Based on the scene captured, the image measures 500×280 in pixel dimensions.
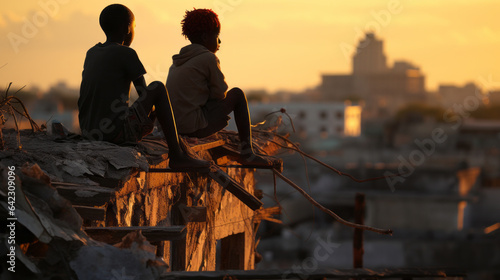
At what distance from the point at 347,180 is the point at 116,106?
3383cm

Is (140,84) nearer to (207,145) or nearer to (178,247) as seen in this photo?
(207,145)

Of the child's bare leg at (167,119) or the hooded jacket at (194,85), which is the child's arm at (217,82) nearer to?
the hooded jacket at (194,85)

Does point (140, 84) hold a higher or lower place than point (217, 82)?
lower

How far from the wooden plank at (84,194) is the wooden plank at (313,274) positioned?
760mm

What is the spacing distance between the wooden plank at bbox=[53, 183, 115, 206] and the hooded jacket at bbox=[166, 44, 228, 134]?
1961 millimetres

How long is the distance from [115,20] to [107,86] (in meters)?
0.51

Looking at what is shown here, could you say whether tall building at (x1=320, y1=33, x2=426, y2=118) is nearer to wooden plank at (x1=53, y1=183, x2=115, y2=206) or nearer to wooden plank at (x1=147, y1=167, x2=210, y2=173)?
wooden plank at (x1=147, y1=167, x2=210, y2=173)

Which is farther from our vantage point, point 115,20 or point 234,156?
point 234,156

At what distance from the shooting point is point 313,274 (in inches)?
169

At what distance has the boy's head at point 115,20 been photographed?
5.77 meters

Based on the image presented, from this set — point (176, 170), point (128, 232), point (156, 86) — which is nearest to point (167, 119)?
point (156, 86)

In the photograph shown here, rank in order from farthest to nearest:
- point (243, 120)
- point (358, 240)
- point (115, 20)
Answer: point (358, 240) < point (243, 120) < point (115, 20)

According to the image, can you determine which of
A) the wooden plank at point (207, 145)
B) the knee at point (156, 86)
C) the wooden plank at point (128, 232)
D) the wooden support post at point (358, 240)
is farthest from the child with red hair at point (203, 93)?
the wooden support post at point (358, 240)

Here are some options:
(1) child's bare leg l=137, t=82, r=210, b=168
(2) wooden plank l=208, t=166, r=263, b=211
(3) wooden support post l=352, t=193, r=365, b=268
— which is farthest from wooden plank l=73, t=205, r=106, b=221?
(3) wooden support post l=352, t=193, r=365, b=268
